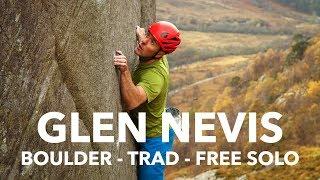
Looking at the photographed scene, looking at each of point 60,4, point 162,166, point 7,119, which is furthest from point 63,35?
point 162,166

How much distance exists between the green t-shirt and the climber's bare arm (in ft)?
0.51

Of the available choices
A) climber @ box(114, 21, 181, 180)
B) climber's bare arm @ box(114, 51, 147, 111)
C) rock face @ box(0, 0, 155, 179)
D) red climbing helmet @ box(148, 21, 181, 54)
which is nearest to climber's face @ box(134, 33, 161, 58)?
climber @ box(114, 21, 181, 180)

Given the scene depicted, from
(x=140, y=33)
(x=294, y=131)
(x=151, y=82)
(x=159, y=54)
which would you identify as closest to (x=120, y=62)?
(x=151, y=82)

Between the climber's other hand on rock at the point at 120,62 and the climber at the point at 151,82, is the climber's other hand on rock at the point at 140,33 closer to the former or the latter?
the climber at the point at 151,82

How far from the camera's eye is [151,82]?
846cm

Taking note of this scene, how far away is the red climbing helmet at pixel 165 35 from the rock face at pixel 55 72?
1.84 feet

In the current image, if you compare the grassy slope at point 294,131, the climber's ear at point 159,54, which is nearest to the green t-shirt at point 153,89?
the climber's ear at point 159,54

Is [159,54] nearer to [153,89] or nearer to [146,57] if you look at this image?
[146,57]

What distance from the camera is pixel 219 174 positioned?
2533 centimetres

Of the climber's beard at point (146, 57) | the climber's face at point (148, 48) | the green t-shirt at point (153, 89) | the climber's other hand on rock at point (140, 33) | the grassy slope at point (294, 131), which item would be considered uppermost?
the climber's other hand on rock at point (140, 33)

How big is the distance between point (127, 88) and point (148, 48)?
894mm

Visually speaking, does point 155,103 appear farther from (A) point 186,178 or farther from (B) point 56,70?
(A) point 186,178

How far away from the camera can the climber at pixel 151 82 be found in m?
8.17

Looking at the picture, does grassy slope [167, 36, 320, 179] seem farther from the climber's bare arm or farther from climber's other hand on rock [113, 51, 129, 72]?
climber's other hand on rock [113, 51, 129, 72]
